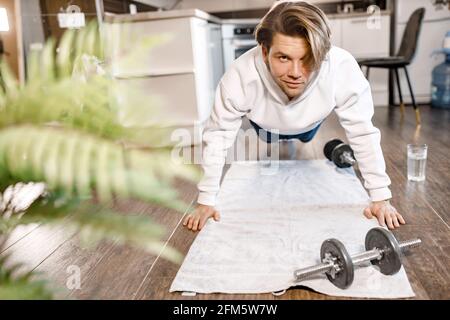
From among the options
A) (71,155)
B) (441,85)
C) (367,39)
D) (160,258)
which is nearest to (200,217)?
(160,258)

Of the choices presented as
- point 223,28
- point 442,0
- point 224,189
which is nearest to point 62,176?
point 224,189

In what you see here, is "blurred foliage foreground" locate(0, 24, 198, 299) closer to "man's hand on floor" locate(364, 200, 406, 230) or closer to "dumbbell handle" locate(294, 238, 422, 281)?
"dumbbell handle" locate(294, 238, 422, 281)

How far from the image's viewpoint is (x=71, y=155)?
26 cm

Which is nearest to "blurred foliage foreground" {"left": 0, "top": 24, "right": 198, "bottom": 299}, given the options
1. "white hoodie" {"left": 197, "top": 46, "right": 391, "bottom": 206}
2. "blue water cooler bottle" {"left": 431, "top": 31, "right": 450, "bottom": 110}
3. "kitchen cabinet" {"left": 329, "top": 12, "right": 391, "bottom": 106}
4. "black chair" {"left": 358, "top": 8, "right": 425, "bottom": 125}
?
"white hoodie" {"left": 197, "top": 46, "right": 391, "bottom": 206}

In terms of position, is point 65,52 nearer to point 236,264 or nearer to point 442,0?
point 236,264

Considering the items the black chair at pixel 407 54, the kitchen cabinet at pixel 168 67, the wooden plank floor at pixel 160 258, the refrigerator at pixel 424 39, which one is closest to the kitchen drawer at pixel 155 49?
the kitchen cabinet at pixel 168 67

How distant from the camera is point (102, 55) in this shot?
30 cm

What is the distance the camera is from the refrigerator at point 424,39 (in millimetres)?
2594

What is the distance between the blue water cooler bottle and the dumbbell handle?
2.24m

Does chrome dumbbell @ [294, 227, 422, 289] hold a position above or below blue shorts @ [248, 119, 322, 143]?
below

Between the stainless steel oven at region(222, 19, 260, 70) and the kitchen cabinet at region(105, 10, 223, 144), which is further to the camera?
the stainless steel oven at region(222, 19, 260, 70)

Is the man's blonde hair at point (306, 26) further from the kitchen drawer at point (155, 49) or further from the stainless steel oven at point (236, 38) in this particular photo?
the stainless steel oven at point (236, 38)

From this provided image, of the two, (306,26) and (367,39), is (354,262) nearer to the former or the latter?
(306,26)

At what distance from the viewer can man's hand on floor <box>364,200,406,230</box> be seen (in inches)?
36.2
